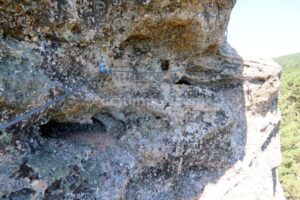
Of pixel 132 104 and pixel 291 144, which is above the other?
pixel 132 104

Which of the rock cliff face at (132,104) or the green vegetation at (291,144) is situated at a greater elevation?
the rock cliff face at (132,104)

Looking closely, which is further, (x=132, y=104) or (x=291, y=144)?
(x=291, y=144)

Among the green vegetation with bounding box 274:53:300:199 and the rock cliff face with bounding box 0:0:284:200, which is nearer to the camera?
the rock cliff face with bounding box 0:0:284:200

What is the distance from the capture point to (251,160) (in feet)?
15.6

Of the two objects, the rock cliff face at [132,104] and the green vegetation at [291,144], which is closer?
the rock cliff face at [132,104]

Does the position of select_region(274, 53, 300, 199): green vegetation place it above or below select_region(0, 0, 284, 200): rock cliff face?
below

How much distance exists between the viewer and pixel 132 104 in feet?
13.3

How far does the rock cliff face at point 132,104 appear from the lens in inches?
118

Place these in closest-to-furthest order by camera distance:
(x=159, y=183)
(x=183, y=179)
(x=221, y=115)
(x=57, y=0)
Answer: (x=57, y=0)
(x=159, y=183)
(x=183, y=179)
(x=221, y=115)

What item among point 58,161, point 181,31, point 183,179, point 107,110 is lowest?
point 183,179

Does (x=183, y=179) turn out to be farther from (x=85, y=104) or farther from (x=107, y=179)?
(x=85, y=104)

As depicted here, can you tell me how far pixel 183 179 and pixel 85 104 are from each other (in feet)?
4.79


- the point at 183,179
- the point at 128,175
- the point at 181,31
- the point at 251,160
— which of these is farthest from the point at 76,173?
the point at 251,160

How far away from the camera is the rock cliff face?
3.01 metres
